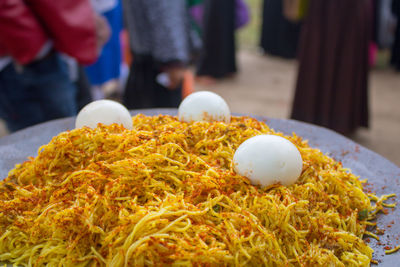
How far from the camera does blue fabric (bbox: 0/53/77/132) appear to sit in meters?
2.54

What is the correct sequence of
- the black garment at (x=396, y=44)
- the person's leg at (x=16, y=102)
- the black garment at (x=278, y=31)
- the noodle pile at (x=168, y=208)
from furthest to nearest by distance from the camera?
1. the black garment at (x=278, y=31)
2. the black garment at (x=396, y=44)
3. the person's leg at (x=16, y=102)
4. the noodle pile at (x=168, y=208)

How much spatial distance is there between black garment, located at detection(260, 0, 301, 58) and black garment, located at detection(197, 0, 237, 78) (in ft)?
4.81

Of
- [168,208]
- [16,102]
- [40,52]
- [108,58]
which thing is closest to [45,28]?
[40,52]

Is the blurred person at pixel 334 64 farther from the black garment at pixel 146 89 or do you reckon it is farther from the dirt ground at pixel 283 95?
the black garment at pixel 146 89

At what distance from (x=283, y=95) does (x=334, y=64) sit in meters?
2.24

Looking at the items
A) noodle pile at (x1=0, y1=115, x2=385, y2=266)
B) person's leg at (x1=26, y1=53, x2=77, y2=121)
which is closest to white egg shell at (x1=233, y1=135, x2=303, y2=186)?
noodle pile at (x1=0, y1=115, x2=385, y2=266)

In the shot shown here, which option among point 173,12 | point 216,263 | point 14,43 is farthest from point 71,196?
point 173,12

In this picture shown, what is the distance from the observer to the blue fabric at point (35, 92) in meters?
2.54

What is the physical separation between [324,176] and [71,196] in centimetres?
104

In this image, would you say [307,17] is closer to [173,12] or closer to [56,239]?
[173,12]

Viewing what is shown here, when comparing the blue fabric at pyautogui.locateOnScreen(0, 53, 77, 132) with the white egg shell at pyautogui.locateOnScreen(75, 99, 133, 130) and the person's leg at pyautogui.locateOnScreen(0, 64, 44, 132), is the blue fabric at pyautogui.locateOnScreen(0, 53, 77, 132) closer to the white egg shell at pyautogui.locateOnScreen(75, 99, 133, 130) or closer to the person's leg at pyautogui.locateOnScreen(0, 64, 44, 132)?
the person's leg at pyautogui.locateOnScreen(0, 64, 44, 132)

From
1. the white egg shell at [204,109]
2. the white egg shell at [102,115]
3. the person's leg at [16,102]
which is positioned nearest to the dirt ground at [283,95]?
the person's leg at [16,102]

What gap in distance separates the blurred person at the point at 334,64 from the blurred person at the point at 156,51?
4.62ft

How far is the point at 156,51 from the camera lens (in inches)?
125
